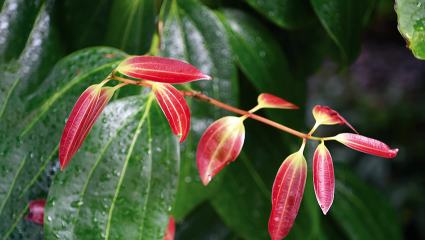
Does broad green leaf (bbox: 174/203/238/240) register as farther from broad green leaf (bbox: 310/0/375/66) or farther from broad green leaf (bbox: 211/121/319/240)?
broad green leaf (bbox: 310/0/375/66)

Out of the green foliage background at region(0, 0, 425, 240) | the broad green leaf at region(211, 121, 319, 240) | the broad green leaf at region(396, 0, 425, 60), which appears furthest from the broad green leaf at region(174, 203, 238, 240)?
the broad green leaf at region(396, 0, 425, 60)

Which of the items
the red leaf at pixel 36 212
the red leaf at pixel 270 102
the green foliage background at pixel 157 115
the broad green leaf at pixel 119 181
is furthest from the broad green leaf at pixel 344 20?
the red leaf at pixel 36 212

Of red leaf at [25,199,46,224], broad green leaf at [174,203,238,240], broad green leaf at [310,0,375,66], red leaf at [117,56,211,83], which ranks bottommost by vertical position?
broad green leaf at [174,203,238,240]

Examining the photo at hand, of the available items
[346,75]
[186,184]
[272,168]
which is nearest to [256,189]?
[272,168]

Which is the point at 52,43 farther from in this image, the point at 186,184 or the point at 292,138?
the point at 292,138

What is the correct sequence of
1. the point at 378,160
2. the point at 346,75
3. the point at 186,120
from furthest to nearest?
the point at 346,75, the point at 378,160, the point at 186,120

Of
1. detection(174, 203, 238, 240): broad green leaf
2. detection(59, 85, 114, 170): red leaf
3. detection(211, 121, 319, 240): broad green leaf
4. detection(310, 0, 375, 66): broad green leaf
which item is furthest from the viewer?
detection(174, 203, 238, 240): broad green leaf

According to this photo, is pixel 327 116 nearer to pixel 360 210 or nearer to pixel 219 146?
pixel 219 146
